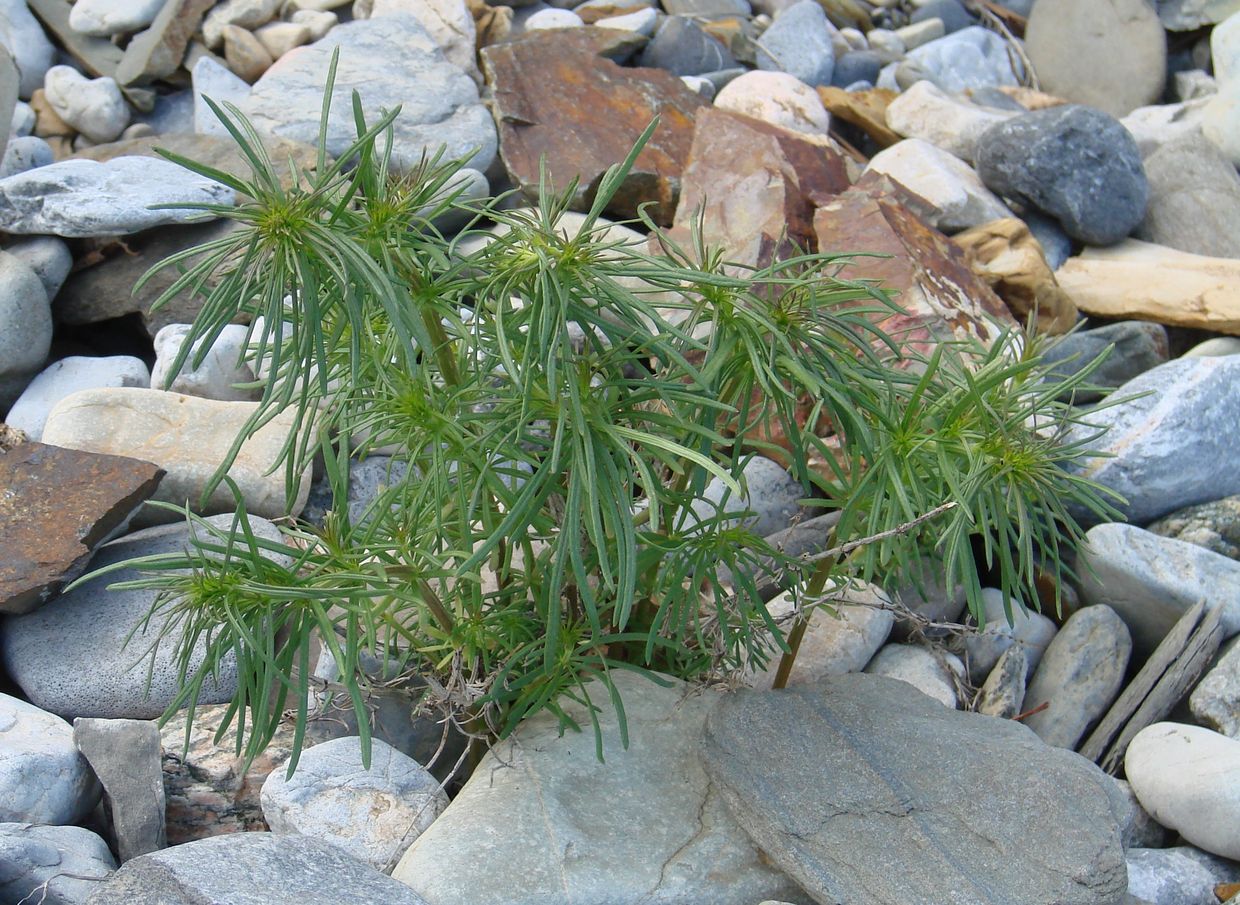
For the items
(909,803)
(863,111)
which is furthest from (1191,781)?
(863,111)

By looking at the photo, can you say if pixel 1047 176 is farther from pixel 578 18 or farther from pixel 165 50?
pixel 165 50

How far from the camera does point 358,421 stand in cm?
229

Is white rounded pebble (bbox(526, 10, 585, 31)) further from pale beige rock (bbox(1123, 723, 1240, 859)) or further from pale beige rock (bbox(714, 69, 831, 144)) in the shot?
pale beige rock (bbox(1123, 723, 1240, 859))

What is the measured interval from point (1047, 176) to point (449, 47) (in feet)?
8.94

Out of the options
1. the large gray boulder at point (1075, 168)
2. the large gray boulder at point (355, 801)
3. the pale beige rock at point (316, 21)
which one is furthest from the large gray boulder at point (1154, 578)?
the pale beige rock at point (316, 21)

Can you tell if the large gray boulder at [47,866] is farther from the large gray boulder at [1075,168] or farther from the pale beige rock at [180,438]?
the large gray boulder at [1075,168]

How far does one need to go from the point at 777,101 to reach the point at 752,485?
2638mm

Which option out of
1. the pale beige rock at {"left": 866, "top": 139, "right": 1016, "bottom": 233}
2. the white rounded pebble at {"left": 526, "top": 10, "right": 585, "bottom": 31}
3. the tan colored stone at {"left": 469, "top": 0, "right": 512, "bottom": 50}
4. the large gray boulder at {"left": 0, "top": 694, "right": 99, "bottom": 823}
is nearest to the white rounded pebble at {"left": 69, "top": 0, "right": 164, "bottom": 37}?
the tan colored stone at {"left": 469, "top": 0, "right": 512, "bottom": 50}

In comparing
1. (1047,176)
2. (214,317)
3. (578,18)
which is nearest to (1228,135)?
(1047,176)

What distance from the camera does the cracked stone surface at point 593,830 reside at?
7.47 feet

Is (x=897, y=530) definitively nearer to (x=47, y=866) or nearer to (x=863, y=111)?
(x=47, y=866)

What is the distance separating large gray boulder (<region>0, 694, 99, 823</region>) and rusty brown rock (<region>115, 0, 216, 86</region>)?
3773 millimetres

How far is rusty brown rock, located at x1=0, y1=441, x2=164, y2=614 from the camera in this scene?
2908 mm

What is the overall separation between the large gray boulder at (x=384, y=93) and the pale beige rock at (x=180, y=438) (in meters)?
1.44
